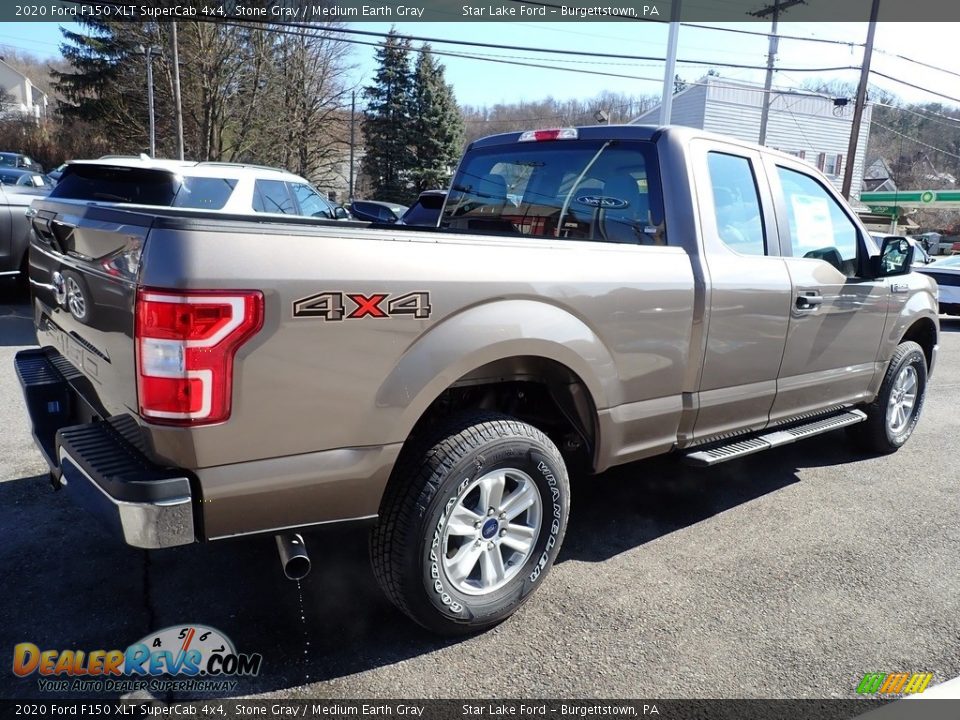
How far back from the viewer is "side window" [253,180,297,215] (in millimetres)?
8086

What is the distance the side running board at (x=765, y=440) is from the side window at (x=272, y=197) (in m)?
6.06

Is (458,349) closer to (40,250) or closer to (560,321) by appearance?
(560,321)

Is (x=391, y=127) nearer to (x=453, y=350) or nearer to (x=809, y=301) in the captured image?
(x=809, y=301)

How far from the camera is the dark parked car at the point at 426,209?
22.6 ft

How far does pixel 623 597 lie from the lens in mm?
3102

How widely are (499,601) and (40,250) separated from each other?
251 centimetres

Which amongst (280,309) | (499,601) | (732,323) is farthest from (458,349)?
(732,323)

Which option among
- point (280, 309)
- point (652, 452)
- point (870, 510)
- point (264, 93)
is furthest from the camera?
point (264, 93)

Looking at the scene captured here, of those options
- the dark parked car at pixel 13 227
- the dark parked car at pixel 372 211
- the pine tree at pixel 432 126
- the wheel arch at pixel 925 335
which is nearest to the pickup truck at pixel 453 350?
the wheel arch at pixel 925 335

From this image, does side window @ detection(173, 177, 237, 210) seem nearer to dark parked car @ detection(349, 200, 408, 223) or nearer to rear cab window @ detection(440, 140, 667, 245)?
dark parked car @ detection(349, 200, 408, 223)

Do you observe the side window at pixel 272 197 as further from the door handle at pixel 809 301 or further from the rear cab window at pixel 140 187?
the door handle at pixel 809 301

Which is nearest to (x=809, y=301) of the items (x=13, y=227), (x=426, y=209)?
(x=426, y=209)

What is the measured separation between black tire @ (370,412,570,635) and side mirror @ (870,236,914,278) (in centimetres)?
291

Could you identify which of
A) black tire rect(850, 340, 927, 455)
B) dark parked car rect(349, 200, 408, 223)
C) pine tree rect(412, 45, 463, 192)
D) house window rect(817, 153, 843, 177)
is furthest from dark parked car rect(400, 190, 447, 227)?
house window rect(817, 153, 843, 177)
